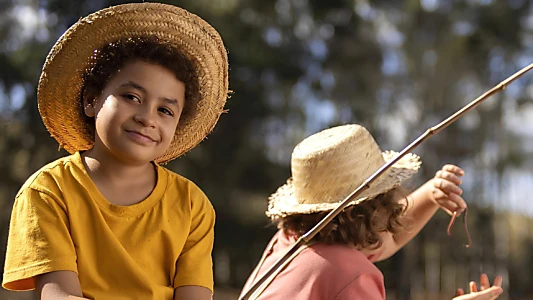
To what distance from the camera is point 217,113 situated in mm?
1826

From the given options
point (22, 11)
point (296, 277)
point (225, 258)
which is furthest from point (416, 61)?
point (296, 277)

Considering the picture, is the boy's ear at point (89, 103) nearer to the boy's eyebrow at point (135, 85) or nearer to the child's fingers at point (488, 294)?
the boy's eyebrow at point (135, 85)

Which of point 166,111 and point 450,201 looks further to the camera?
point 450,201

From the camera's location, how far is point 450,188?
2408 millimetres

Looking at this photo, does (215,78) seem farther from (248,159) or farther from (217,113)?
(248,159)

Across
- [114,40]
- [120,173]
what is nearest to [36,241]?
[120,173]

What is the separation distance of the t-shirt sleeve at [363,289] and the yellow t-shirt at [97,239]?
56 cm

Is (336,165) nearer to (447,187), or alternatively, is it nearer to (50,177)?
(447,187)

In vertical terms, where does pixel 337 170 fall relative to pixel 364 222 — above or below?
above

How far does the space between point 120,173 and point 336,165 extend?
0.84 metres

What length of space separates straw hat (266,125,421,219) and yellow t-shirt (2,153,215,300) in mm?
693

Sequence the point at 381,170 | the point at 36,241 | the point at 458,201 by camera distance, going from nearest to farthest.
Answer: the point at 381,170 → the point at 36,241 → the point at 458,201

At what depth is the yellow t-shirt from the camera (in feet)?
4.85

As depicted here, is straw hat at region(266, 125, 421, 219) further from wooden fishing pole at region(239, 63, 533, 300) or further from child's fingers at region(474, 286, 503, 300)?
wooden fishing pole at region(239, 63, 533, 300)
